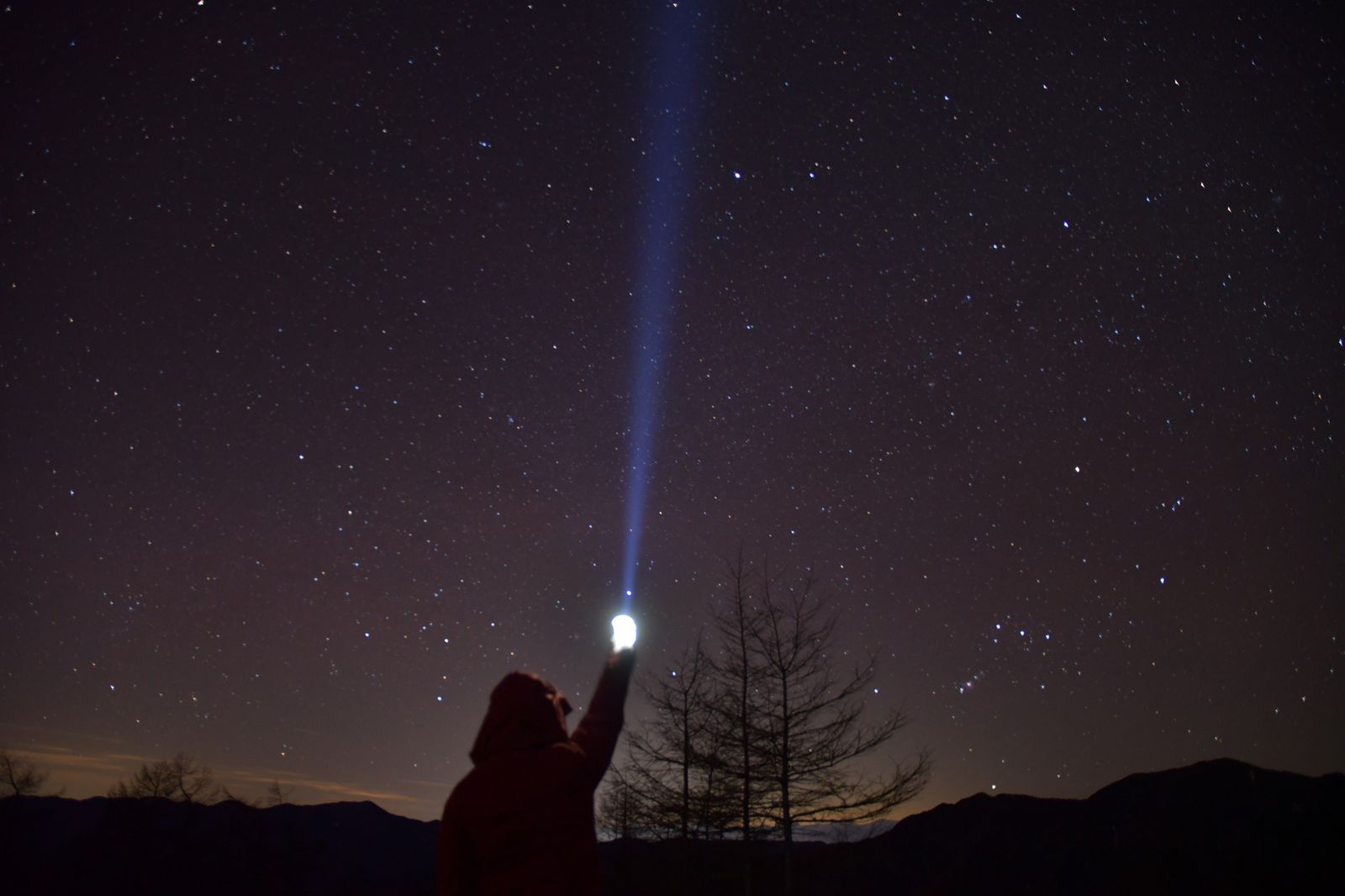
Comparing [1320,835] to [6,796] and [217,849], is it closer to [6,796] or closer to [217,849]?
[217,849]

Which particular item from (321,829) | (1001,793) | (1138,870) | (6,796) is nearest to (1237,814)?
(1138,870)

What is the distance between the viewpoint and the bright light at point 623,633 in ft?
8.68

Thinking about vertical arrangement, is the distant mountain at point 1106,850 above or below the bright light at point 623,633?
below

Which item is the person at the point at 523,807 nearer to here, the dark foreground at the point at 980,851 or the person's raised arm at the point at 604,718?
the person's raised arm at the point at 604,718

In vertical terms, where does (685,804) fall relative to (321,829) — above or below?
above

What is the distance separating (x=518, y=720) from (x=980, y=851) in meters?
54.6

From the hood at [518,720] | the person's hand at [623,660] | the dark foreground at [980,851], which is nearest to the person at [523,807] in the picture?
the hood at [518,720]

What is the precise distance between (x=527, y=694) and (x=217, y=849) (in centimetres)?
5634

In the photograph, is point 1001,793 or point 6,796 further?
point 1001,793

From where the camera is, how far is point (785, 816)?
554 inches

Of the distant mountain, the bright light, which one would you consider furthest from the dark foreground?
the bright light

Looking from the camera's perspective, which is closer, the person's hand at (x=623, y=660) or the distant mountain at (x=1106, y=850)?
the person's hand at (x=623, y=660)

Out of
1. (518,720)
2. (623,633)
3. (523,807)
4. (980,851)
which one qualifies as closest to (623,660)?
(623,633)

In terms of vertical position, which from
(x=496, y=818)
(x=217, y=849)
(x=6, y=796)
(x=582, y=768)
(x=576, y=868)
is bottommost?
(x=217, y=849)
